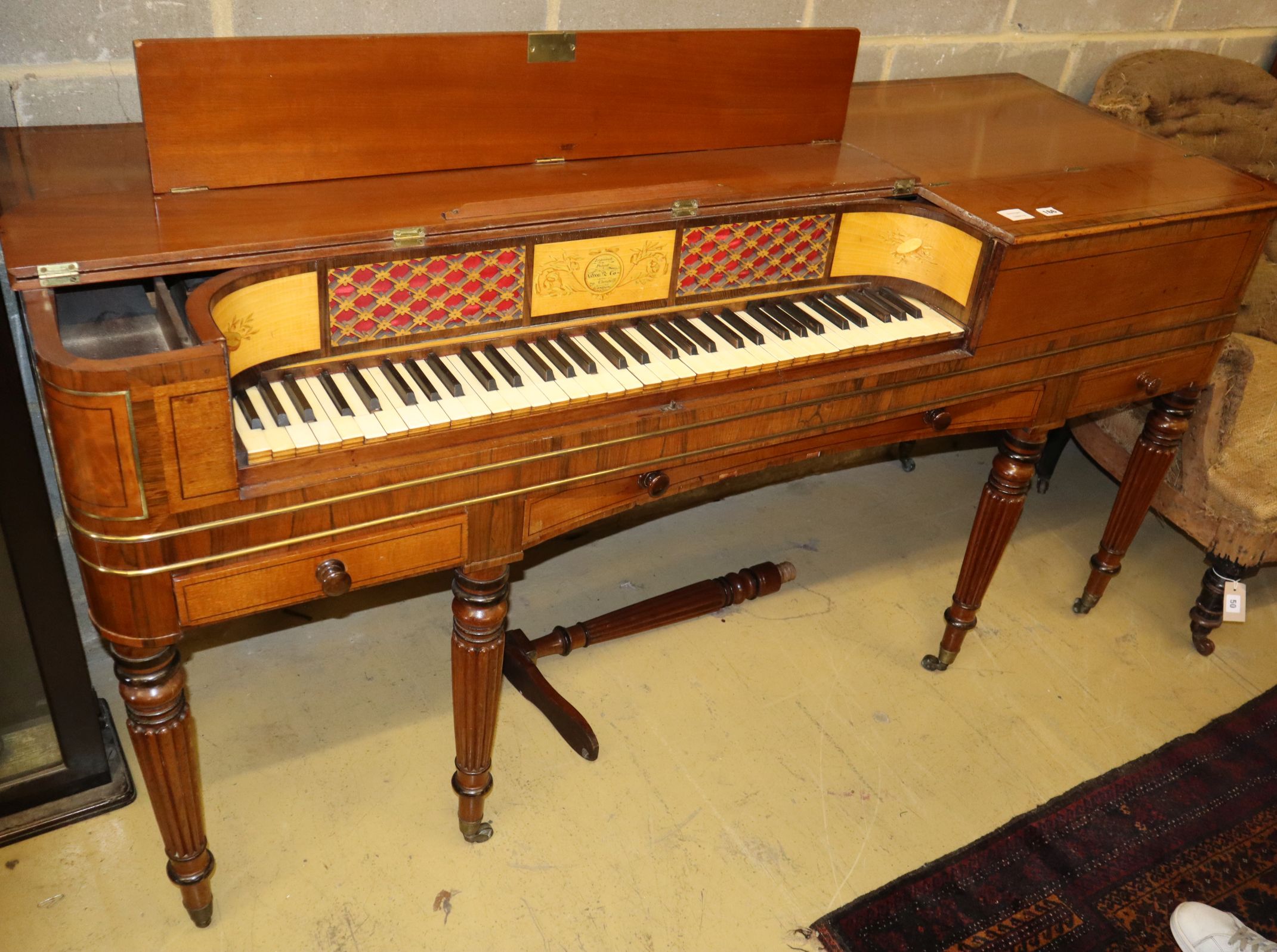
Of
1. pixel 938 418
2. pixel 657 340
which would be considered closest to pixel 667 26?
pixel 657 340

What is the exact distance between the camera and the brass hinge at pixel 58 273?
1427 mm

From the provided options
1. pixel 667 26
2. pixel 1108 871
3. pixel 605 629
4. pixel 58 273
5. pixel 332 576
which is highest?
pixel 667 26

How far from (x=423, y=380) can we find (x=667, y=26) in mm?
1172

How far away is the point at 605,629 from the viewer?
2.56m

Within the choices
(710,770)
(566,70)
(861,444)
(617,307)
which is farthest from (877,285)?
(710,770)

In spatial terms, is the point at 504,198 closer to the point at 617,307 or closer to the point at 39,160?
the point at 617,307

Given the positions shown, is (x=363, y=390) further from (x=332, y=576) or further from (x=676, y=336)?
(x=676, y=336)

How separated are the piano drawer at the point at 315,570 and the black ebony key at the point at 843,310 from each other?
2.65ft

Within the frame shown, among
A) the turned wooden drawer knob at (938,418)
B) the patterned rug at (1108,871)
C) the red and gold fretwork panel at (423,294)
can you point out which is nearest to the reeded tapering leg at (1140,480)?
the patterned rug at (1108,871)

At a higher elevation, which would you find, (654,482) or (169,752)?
(654,482)

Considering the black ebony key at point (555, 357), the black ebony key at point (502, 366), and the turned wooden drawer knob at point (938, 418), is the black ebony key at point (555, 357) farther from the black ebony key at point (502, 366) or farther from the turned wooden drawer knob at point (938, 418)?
the turned wooden drawer knob at point (938, 418)

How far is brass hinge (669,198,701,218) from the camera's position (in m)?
1.85

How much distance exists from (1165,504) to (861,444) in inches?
42.4

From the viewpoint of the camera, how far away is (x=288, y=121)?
173 centimetres
